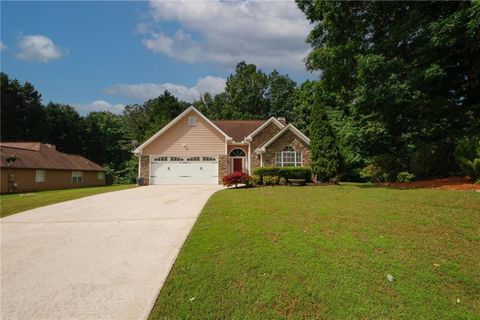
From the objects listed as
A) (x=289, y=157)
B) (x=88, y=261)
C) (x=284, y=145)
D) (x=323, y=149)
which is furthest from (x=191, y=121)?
(x=88, y=261)

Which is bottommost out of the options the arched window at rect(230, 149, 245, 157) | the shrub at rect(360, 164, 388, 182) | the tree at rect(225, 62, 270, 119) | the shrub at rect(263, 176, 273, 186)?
the shrub at rect(263, 176, 273, 186)

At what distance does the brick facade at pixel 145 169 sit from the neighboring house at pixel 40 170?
31.2 feet

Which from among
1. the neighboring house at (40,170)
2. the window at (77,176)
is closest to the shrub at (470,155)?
the neighboring house at (40,170)

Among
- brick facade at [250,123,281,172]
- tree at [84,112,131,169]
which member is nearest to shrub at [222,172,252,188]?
brick facade at [250,123,281,172]

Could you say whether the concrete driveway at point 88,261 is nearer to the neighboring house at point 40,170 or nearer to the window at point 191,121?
the window at point 191,121

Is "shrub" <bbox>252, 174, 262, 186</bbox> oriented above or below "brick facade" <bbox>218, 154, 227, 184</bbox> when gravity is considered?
below

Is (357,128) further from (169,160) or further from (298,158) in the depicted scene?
(169,160)

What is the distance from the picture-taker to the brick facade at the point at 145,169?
22422 millimetres

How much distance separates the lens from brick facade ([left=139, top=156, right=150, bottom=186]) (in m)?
22.4

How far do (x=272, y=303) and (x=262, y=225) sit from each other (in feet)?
10.0

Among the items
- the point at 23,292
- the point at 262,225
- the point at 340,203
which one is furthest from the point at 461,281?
the point at 23,292

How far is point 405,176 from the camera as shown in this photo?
1520 cm

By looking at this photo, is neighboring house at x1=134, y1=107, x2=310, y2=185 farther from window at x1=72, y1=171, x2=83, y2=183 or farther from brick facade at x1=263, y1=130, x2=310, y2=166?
window at x1=72, y1=171, x2=83, y2=183

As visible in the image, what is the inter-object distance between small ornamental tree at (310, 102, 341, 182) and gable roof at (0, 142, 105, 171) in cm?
2229
